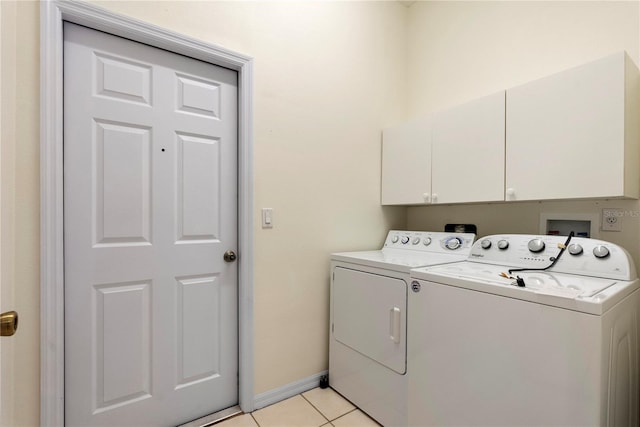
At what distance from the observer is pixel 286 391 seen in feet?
6.06

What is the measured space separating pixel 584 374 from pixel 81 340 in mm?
1973

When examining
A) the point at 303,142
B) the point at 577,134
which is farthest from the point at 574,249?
the point at 303,142

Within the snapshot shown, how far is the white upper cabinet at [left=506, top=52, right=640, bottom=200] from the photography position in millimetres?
1259

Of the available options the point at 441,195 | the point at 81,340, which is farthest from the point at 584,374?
the point at 81,340

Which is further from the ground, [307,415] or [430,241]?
[430,241]

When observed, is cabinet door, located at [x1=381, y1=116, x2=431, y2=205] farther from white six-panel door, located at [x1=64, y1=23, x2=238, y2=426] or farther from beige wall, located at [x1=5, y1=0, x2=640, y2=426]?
white six-panel door, located at [x1=64, y1=23, x2=238, y2=426]

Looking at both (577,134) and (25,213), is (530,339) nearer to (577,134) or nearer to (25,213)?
(577,134)

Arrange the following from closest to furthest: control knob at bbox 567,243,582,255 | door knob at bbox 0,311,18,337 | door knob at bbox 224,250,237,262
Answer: door knob at bbox 0,311,18,337 < control knob at bbox 567,243,582,255 < door knob at bbox 224,250,237,262

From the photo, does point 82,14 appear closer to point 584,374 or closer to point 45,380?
point 45,380

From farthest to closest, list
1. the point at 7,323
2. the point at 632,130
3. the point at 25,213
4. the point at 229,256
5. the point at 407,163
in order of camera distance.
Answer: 1. the point at 407,163
2. the point at 229,256
3. the point at 632,130
4. the point at 25,213
5. the point at 7,323

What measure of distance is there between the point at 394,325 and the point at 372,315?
17 cm

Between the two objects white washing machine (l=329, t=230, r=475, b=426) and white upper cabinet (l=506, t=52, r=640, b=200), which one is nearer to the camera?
white upper cabinet (l=506, t=52, r=640, b=200)

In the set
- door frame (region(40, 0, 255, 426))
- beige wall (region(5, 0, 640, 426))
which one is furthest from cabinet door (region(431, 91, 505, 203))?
door frame (region(40, 0, 255, 426))

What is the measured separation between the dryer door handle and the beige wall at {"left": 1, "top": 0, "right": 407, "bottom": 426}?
0.60 meters
